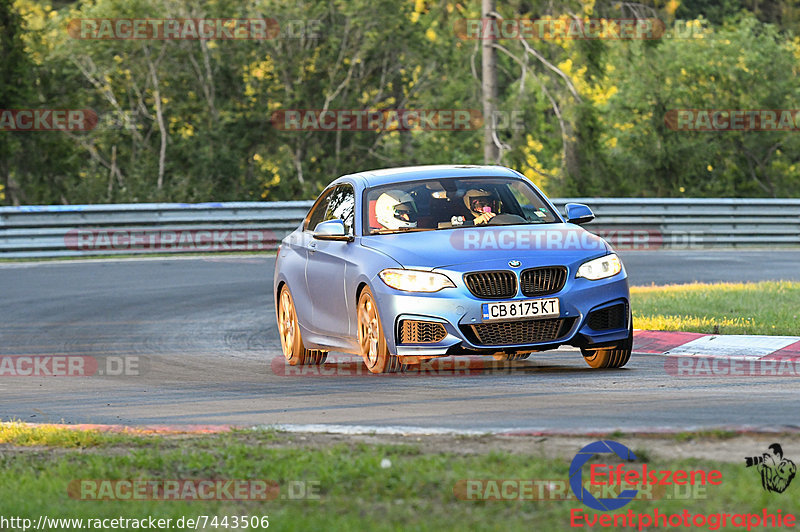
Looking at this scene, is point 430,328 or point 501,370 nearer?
point 430,328

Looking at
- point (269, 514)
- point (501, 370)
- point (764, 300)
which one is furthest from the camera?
point (764, 300)

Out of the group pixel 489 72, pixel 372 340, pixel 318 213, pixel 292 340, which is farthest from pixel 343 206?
pixel 489 72

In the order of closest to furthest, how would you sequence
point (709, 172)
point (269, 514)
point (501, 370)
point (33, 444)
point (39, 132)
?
point (269, 514), point (33, 444), point (501, 370), point (39, 132), point (709, 172)

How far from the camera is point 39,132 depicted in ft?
106

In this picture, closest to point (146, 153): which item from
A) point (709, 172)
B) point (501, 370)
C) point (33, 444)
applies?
point (709, 172)

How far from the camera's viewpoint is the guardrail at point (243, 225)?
25.3 metres

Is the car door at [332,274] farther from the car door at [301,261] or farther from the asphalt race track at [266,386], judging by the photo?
the asphalt race track at [266,386]

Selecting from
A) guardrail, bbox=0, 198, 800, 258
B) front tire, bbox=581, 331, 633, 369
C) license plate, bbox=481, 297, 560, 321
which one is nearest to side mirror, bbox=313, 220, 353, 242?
license plate, bbox=481, 297, 560, 321

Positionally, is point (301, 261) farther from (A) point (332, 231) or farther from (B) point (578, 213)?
(B) point (578, 213)

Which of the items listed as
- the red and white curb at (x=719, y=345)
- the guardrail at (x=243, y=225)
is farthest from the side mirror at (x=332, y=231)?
the guardrail at (x=243, y=225)

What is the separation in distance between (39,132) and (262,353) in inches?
819

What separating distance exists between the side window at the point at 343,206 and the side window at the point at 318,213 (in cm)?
11

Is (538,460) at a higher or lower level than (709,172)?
higher

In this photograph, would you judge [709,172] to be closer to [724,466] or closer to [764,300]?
[764,300]
